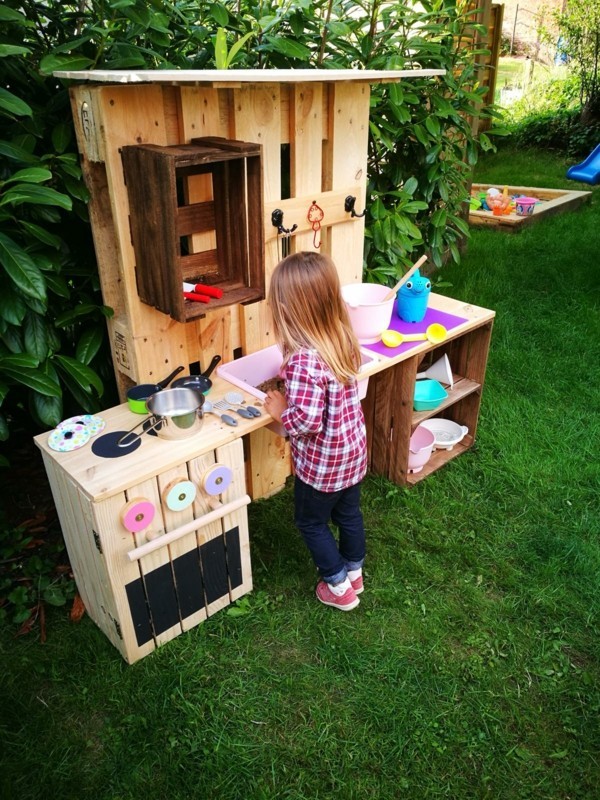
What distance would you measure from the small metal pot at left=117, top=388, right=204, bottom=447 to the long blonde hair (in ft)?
1.22

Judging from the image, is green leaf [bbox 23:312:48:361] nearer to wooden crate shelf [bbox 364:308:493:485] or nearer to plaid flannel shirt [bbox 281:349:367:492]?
plaid flannel shirt [bbox 281:349:367:492]

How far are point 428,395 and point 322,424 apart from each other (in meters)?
1.21

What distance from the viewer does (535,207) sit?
7285 millimetres

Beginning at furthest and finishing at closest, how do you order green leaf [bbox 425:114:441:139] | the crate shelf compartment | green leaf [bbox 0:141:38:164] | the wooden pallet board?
1. the wooden pallet board
2. green leaf [bbox 425:114:441:139]
3. the crate shelf compartment
4. green leaf [bbox 0:141:38:164]

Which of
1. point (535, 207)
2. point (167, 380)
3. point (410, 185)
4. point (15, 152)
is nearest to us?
point (15, 152)

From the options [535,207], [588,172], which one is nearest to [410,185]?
[588,172]

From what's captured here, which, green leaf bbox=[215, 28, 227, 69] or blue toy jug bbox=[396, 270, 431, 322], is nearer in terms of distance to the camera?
green leaf bbox=[215, 28, 227, 69]

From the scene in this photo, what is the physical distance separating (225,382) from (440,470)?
1339mm

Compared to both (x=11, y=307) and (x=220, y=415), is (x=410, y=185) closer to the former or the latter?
(x=220, y=415)

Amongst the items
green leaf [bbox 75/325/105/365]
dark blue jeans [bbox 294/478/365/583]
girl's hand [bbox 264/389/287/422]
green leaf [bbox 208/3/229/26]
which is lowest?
dark blue jeans [bbox 294/478/365/583]

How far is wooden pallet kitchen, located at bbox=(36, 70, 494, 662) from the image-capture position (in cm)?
214

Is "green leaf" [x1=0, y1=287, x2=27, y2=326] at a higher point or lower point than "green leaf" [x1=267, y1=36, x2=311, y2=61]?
lower

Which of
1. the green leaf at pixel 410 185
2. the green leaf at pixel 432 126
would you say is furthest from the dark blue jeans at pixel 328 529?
the green leaf at pixel 432 126

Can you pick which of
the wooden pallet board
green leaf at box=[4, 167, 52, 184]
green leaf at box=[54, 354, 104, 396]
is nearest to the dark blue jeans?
green leaf at box=[54, 354, 104, 396]
